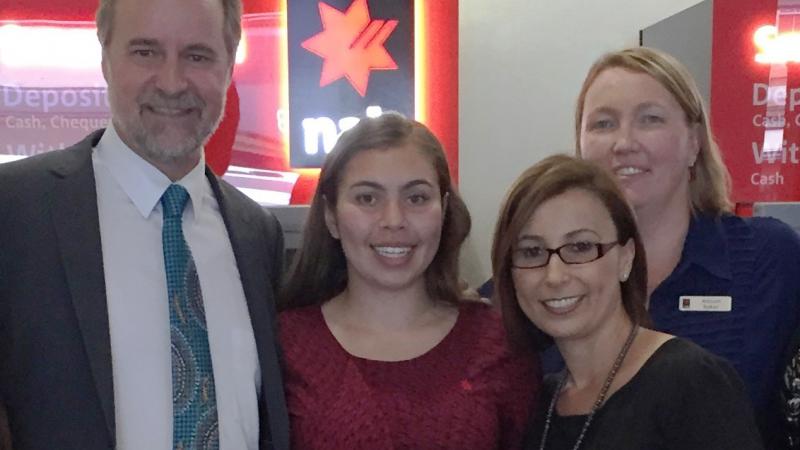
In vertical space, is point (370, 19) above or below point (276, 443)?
above

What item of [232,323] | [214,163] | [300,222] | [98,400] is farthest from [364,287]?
[214,163]

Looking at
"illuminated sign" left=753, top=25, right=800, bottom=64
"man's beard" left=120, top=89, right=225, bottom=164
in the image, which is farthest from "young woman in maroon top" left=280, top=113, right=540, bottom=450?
"illuminated sign" left=753, top=25, right=800, bottom=64

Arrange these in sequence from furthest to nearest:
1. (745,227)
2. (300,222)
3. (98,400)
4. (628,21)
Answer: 1. (628,21)
2. (300,222)
3. (745,227)
4. (98,400)

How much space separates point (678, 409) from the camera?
1428 mm

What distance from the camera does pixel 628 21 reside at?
12.3 ft

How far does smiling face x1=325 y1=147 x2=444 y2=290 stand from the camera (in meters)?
1.81

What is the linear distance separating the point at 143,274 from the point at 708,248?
Answer: 132cm

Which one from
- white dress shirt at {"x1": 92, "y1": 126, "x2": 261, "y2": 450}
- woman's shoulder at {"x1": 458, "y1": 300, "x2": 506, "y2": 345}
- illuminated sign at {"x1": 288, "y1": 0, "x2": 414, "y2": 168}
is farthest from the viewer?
illuminated sign at {"x1": 288, "y1": 0, "x2": 414, "y2": 168}

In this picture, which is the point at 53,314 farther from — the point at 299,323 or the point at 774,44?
the point at 774,44

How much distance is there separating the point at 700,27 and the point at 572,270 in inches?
78.2

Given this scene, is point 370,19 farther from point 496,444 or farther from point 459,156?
point 496,444

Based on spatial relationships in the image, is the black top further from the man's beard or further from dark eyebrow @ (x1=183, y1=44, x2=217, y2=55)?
dark eyebrow @ (x1=183, y1=44, x2=217, y2=55)

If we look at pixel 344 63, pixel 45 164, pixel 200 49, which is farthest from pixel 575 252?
pixel 344 63

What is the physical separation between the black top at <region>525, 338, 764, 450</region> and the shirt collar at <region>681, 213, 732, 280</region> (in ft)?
1.62
